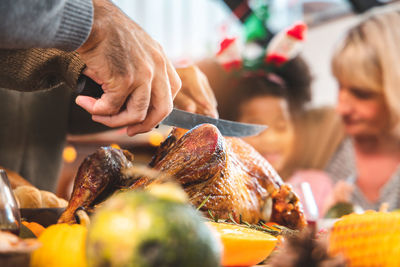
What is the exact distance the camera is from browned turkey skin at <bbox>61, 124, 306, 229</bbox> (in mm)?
829

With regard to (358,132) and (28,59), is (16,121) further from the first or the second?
(358,132)

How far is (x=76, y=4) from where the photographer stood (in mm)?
628

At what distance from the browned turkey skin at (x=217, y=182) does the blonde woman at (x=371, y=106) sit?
2044mm

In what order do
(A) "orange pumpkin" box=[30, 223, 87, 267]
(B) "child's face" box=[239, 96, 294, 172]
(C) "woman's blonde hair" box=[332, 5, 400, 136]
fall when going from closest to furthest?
1. (A) "orange pumpkin" box=[30, 223, 87, 267]
2. (B) "child's face" box=[239, 96, 294, 172]
3. (C) "woman's blonde hair" box=[332, 5, 400, 136]

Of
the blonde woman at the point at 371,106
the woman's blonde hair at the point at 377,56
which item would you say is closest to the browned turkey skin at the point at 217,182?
the blonde woman at the point at 371,106

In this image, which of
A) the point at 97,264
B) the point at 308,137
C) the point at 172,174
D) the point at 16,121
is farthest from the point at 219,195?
the point at 308,137

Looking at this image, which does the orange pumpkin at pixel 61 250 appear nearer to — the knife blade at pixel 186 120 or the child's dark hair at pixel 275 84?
the knife blade at pixel 186 120

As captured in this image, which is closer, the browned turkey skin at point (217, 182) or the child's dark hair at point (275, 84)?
the browned turkey skin at point (217, 182)

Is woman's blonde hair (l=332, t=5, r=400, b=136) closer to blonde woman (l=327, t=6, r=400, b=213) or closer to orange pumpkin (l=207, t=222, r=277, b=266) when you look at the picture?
blonde woman (l=327, t=6, r=400, b=213)

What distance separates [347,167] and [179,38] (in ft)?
6.11

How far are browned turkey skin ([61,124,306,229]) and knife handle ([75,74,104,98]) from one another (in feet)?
0.49

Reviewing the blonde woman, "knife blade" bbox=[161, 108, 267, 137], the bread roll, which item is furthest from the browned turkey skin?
the blonde woman

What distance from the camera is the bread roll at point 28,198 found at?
3.27 feet

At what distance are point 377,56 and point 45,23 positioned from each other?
9.03ft
